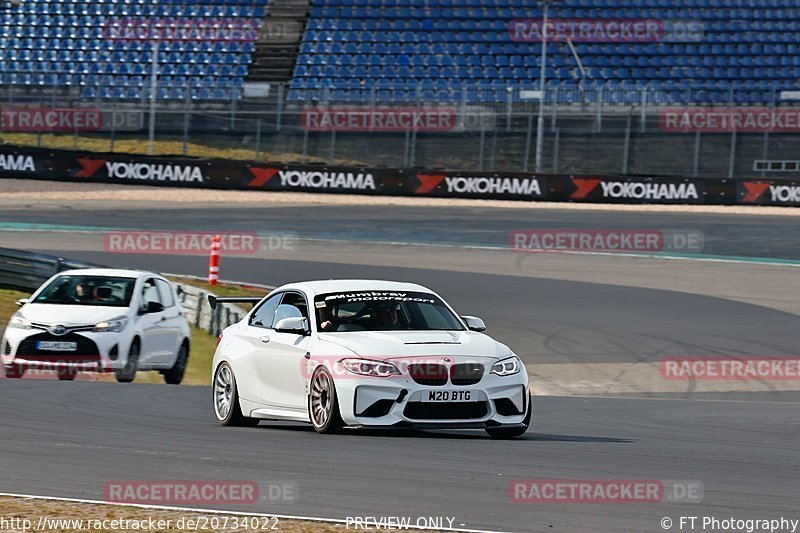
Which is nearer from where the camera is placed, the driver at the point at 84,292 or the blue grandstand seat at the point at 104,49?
the driver at the point at 84,292

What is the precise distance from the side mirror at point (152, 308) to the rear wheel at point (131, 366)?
42 cm

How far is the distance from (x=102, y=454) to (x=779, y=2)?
153 feet

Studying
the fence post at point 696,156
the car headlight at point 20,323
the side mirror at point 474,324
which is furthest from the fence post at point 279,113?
the side mirror at point 474,324

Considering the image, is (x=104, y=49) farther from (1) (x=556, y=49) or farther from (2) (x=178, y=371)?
(2) (x=178, y=371)

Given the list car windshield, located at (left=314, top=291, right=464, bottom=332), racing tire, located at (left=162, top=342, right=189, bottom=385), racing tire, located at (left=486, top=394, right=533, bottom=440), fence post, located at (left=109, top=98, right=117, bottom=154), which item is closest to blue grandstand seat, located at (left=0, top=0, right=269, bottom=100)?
fence post, located at (left=109, top=98, right=117, bottom=154)

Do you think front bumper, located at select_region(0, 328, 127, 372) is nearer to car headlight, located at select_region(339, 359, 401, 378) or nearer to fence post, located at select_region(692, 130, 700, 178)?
car headlight, located at select_region(339, 359, 401, 378)

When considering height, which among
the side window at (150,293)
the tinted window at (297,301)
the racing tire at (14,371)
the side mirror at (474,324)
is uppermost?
the tinted window at (297,301)

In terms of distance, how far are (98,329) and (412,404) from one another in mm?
6826

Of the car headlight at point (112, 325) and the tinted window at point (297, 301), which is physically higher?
the tinted window at point (297, 301)

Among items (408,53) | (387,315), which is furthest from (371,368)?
(408,53)

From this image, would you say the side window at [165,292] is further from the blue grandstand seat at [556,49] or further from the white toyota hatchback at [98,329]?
the blue grandstand seat at [556,49]

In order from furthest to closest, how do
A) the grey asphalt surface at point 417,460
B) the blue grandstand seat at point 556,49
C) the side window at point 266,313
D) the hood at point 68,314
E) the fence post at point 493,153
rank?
the blue grandstand seat at point 556,49 → the fence post at point 493,153 → the hood at point 68,314 → the side window at point 266,313 → the grey asphalt surface at point 417,460

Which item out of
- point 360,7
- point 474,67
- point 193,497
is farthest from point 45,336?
point 360,7

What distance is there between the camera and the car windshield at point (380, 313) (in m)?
10.7
